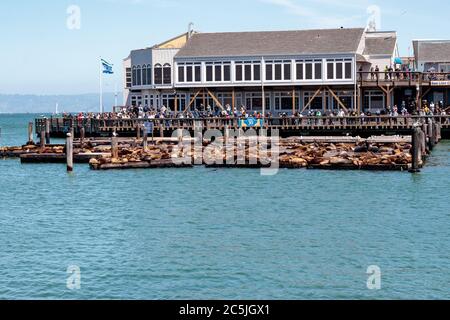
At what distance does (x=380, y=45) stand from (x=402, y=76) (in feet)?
31.6

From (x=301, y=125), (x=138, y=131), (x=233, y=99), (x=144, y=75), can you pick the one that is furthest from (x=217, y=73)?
(x=138, y=131)

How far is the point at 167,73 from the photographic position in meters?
75.7

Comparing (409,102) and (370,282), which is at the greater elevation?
(409,102)

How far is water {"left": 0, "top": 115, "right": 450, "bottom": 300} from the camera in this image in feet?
65.4

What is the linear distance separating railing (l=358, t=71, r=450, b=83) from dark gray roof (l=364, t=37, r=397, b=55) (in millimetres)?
6323

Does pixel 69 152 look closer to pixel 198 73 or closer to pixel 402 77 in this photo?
pixel 198 73

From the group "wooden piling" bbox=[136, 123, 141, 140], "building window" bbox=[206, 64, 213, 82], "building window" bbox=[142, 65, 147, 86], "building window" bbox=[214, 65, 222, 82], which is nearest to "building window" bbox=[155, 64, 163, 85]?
"building window" bbox=[142, 65, 147, 86]

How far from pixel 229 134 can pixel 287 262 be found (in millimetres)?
43677

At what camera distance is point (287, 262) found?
22.2m

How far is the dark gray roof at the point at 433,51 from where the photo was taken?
84.1 meters
